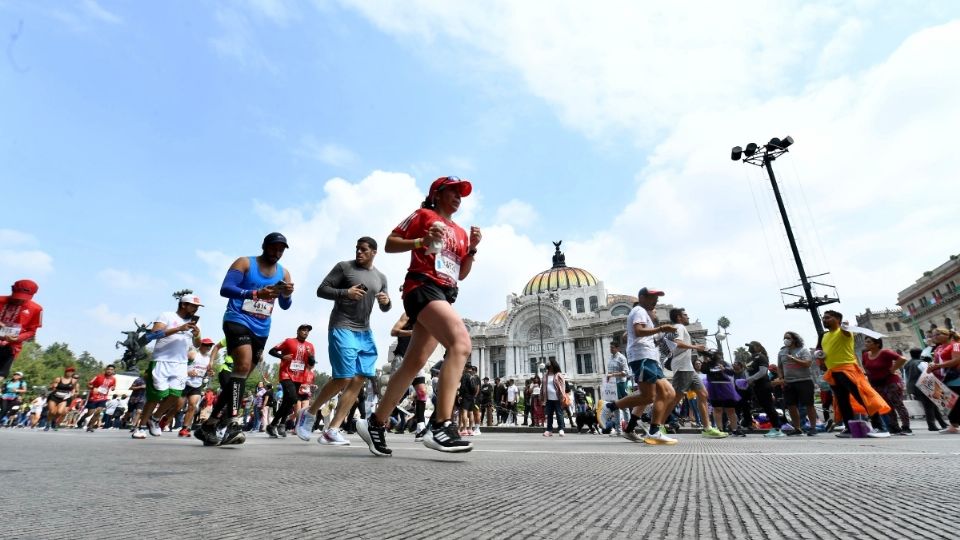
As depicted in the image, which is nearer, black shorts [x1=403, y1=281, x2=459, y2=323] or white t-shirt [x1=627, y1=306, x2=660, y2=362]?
black shorts [x1=403, y1=281, x2=459, y2=323]

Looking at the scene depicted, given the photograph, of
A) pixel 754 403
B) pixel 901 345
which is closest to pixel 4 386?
pixel 754 403

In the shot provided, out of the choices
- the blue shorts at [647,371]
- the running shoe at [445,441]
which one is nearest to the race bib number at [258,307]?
the running shoe at [445,441]

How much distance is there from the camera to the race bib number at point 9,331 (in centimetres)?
521

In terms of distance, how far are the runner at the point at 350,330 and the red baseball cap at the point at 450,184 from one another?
4.95ft

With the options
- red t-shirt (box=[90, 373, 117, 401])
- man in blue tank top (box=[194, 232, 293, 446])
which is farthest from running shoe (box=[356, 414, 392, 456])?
red t-shirt (box=[90, 373, 117, 401])

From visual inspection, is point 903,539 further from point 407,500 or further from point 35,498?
point 35,498

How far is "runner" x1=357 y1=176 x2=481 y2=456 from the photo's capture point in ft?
9.61

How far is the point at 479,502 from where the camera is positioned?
1.27 meters

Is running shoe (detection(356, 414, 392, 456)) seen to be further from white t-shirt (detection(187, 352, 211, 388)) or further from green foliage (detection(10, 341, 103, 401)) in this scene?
green foliage (detection(10, 341, 103, 401))

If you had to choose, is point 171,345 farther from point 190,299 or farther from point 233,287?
point 233,287

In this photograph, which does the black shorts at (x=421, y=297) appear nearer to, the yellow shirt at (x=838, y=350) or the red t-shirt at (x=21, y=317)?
the red t-shirt at (x=21, y=317)

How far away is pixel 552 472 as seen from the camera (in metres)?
2.03

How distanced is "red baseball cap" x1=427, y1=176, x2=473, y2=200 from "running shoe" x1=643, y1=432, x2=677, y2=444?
11.1 ft

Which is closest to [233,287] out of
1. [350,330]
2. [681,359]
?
[350,330]
